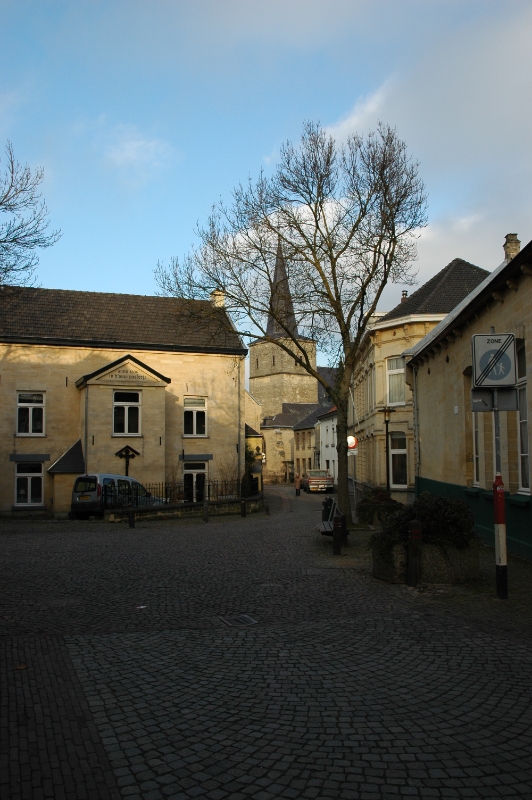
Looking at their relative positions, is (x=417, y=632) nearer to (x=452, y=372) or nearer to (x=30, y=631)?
(x=30, y=631)

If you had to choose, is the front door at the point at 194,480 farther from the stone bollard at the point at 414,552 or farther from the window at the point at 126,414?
the stone bollard at the point at 414,552

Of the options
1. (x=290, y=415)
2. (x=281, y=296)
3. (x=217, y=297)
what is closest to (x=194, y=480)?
(x=217, y=297)

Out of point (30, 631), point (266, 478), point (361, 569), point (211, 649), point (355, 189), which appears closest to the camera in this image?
point (211, 649)

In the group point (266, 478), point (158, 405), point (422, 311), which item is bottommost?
point (266, 478)

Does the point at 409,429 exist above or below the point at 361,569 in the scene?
above

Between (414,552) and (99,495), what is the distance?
731 inches

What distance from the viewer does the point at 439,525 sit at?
30.2 ft

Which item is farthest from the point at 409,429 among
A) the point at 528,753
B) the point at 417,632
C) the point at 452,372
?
the point at 528,753

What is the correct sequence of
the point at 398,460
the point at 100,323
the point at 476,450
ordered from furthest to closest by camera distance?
1. the point at 100,323
2. the point at 398,460
3. the point at 476,450

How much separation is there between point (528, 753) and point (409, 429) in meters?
28.8

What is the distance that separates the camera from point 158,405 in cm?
3303

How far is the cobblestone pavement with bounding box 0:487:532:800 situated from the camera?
3.74 meters

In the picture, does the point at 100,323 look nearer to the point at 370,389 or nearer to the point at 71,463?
the point at 71,463

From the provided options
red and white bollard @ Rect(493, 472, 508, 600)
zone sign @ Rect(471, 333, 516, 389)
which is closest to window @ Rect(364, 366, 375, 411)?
zone sign @ Rect(471, 333, 516, 389)
